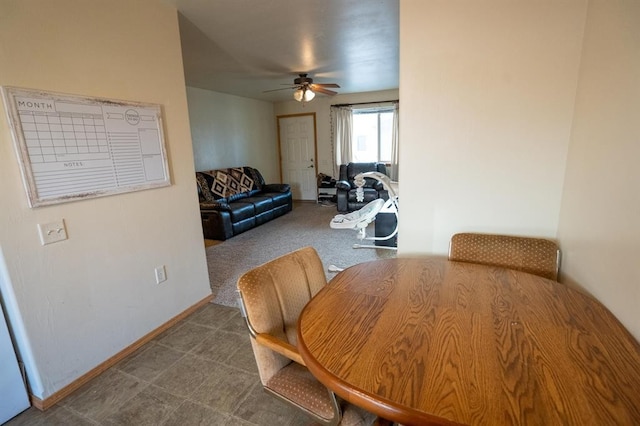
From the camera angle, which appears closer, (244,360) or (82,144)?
(82,144)

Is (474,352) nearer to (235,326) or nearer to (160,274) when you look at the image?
(235,326)

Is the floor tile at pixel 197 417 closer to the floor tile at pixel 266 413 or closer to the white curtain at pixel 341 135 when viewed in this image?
the floor tile at pixel 266 413

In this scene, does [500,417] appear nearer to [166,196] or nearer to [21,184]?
[21,184]

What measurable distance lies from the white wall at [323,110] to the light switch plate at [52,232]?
18.3 ft

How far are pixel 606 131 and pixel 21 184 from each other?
2.55m

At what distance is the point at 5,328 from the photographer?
4.82 ft

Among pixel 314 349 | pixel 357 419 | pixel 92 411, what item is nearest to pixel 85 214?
pixel 92 411

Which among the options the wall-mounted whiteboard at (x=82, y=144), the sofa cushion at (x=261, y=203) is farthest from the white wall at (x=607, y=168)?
the sofa cushion at (x=261, y=203)

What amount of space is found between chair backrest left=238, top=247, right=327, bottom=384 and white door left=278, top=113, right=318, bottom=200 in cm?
585

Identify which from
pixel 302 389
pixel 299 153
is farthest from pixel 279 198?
pixel 302 389

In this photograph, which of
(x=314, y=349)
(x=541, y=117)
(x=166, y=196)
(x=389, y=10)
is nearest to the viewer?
(x=314, y=349)

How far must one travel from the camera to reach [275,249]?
12.8 ft

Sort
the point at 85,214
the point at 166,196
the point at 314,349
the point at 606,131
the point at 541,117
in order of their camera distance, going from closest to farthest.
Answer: the point at 314,349 < the point at 606,131 < the point at 541,117 < the point at 85,214 < the point at 166,196

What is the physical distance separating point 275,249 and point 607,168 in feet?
10.9
